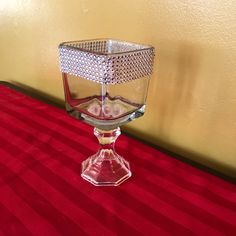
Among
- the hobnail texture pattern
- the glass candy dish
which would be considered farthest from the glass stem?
the hobnail texture pattern

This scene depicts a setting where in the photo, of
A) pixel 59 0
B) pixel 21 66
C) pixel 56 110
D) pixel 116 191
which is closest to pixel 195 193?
pixel 116 191

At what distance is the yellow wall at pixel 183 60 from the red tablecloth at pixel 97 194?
7 centimetres

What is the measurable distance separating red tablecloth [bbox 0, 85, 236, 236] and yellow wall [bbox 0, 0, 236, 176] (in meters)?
0.07

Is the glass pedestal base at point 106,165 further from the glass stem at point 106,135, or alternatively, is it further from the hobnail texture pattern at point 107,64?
the hobnail texture pattern at point 107,64

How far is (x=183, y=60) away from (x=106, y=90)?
7.4 inches

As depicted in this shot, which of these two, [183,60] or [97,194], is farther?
[183,60]

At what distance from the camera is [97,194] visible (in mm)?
523

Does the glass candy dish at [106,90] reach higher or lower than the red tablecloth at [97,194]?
higher

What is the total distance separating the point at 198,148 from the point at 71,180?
0.31 meters

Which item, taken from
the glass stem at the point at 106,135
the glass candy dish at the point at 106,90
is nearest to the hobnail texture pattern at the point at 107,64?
the glass candy dish at the point at 106,90

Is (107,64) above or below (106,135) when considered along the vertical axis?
above

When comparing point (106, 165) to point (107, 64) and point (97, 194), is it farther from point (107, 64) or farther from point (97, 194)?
point (107, 64)

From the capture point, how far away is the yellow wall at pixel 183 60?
22.3 inches

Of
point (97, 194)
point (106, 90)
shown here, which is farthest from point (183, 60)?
point (97, 194)
